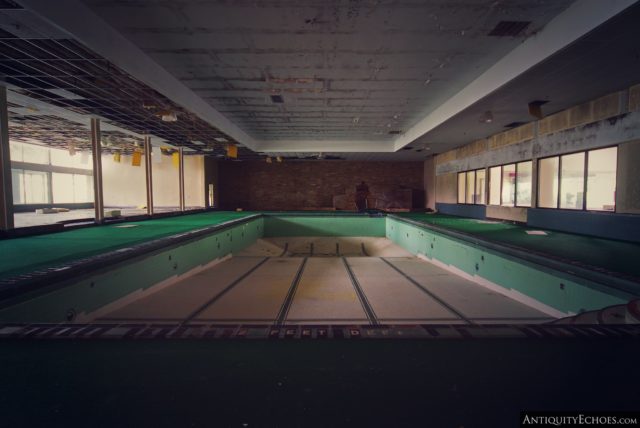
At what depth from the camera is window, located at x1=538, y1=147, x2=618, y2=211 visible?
816cm

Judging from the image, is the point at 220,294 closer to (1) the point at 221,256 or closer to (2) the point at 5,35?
(1) the point at 221,256

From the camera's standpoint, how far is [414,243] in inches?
375

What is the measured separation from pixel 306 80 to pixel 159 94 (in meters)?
3.41

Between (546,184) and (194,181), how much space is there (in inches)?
657

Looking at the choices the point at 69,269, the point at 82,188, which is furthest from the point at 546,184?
the point at 82,188

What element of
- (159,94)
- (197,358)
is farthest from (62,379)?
(159,94)

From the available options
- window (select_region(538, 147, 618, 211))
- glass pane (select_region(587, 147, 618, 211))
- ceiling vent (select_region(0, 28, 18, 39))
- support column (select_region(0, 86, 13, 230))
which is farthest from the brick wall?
ceiling vent (select_region(0, 28, 18, 39))

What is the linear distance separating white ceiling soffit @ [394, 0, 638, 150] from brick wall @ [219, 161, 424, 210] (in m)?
11.6

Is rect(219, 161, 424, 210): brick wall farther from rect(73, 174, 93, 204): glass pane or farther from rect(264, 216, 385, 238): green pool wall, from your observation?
rect(73, 174, 93, 204): glass pane

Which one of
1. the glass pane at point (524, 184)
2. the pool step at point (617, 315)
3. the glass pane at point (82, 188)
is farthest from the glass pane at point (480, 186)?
the glass pane at point (82, 188)

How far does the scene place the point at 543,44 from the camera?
4828mm

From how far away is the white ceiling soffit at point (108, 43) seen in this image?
4000 millimetres

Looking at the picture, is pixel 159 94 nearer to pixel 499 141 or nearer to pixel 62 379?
pixel 62 379

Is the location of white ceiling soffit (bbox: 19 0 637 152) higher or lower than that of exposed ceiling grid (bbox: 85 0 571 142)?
lower
